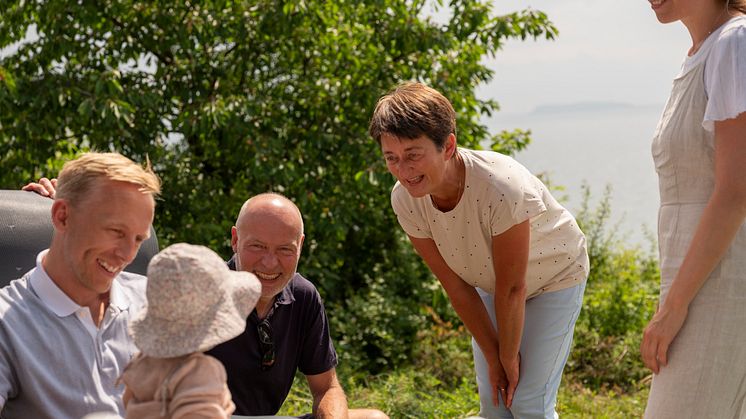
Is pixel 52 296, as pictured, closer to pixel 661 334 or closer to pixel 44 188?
pixel 44 188

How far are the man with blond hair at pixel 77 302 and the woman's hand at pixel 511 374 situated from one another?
1.26 meters

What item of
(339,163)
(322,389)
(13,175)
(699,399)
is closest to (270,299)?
(322,389)

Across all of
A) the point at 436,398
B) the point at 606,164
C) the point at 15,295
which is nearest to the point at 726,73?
the point at 15,295

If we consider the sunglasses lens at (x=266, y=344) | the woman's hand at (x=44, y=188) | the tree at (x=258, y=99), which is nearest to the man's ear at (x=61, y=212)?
the sunglasses lens at (x=266, y=344)

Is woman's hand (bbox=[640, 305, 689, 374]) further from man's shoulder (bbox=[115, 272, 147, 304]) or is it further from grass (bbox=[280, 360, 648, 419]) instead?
grass (bbox=[280, 360, 648, 419])

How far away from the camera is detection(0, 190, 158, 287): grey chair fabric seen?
2658 mm

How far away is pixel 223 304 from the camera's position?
161 cm

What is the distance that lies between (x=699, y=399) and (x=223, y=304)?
1.14m

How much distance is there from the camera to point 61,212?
1979mm

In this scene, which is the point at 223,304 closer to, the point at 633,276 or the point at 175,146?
the point at 175,146

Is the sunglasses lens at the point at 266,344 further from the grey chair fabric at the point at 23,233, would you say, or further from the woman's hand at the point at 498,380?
the woman's hand at the point at 498,380

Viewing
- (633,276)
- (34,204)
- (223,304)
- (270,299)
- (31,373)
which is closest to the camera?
(223,304)

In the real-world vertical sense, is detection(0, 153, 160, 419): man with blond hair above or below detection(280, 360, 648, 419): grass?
above

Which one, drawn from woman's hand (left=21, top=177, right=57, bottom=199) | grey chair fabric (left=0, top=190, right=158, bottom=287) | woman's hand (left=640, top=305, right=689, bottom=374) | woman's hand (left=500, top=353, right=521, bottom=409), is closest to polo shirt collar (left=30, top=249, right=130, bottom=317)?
grey chair fabric (left=0, top=190, right=158, bottom=287)
